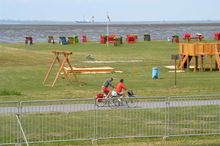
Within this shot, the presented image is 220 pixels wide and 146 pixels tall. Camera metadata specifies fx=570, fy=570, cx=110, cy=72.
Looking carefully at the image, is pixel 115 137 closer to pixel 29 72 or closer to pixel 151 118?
pixel 151 118

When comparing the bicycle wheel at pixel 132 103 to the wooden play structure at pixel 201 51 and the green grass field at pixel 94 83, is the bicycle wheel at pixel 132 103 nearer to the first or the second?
the green grass field at pixel 94 83

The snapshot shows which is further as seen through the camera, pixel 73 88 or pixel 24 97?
pixel 73 88

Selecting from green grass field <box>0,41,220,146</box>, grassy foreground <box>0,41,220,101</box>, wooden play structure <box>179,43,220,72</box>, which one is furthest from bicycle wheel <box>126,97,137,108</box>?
wooden play structure <box>179,43,220,72</box>

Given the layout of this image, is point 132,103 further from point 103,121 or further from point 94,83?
point 94,83

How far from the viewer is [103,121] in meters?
16.1

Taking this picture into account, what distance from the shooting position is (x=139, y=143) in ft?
47.5

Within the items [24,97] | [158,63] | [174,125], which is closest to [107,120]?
[174,125]

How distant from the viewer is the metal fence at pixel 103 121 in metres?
14.8

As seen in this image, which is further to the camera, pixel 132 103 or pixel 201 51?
pixel 201 51

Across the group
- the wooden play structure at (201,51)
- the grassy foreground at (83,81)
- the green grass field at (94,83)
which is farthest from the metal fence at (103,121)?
the wooden play structure at (201,51)

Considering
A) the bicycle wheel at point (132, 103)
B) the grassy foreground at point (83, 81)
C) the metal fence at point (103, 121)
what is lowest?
the grassy foreground at point (83, 81)

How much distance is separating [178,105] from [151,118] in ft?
2.93

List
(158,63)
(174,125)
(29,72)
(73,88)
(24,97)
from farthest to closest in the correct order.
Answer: (158,63) < (29,72) < (73,88) < (24,97) < (174,125)

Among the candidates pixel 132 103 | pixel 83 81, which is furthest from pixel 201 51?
pixel 132 103
